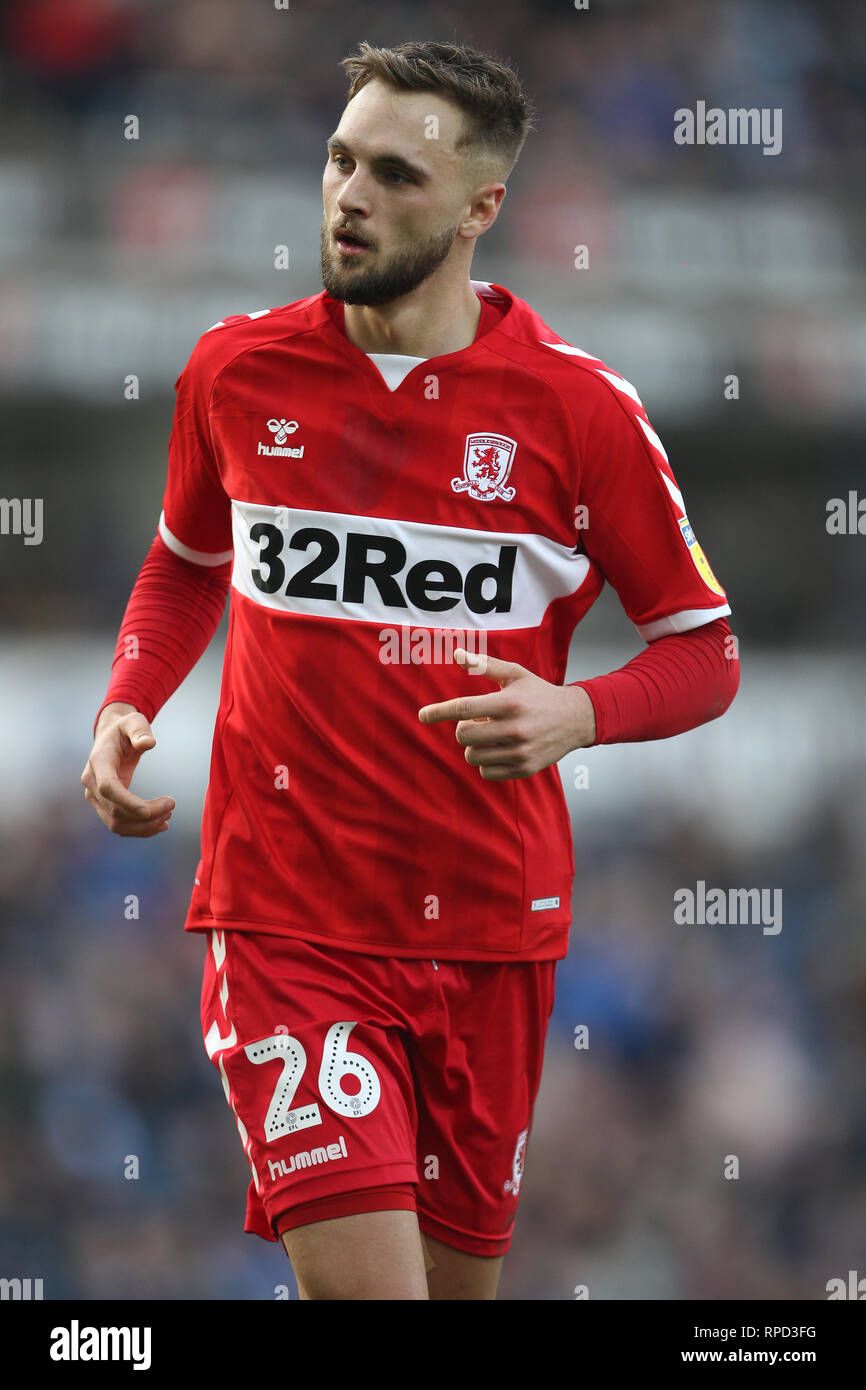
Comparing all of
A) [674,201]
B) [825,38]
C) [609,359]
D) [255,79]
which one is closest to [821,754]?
[609,359]

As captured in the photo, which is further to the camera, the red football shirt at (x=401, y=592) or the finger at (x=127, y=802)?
the red football shirt at (x=401, y=592)

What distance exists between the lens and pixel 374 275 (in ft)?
9.14

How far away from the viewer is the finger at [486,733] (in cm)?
243

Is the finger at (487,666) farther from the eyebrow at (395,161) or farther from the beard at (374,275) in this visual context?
the eyebrow at (395,161)

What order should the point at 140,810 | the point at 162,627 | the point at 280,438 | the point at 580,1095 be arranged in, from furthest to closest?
1. the point at 580,1095
2. the point at 162,627
3. the point at 280,438
4. the point at 140,810

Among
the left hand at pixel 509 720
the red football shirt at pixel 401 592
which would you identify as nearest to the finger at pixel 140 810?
the red football shirt at pixel 401 592

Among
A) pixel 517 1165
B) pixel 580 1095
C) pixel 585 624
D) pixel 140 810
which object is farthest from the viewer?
pixel 585 624

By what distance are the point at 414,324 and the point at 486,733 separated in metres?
0.86

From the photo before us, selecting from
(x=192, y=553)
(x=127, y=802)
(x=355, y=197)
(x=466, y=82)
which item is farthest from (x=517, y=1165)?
(x=466, y=82)

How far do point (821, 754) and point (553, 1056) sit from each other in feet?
7.79

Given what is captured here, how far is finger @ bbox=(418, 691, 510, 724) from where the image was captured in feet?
7.88

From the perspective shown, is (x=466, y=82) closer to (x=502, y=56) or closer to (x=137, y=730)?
(x=137, y=730)

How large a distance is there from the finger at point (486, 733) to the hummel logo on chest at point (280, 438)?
68 cm

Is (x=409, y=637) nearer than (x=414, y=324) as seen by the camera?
Yes
